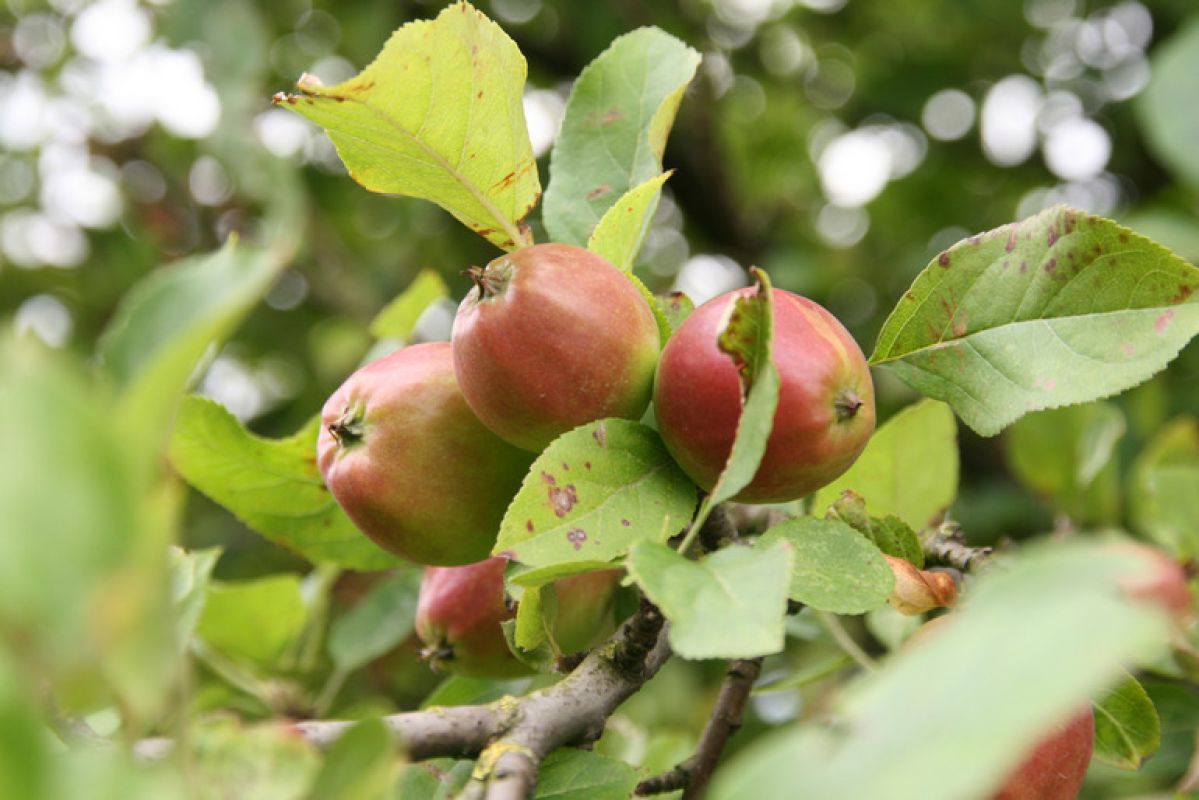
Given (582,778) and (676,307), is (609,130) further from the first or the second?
(582,778)

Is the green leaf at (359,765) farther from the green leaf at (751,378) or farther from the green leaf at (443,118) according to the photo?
the green leaf at (443,118)

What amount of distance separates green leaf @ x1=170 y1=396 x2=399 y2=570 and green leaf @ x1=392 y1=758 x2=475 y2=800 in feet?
0.82

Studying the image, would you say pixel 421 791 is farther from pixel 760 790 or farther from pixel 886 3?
pixel 886 3

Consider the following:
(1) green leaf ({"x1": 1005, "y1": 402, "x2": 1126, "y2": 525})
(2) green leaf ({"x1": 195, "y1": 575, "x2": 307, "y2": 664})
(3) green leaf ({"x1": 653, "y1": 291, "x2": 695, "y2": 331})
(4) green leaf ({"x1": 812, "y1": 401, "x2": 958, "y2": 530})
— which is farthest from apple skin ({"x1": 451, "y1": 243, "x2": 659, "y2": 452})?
(1) green leaf ({"x1": 1005, "y1": 402, "x2": 1126, "y2": 525})

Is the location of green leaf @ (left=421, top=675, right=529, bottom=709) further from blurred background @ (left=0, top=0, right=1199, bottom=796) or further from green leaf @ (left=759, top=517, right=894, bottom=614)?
blurred background @ (left=0, top=0, right=1199, bottom=796)

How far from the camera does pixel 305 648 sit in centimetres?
128

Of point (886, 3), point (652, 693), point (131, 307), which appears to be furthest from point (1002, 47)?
point (131, 307)

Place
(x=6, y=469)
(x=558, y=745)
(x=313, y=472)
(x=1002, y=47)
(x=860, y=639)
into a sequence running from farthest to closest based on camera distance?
(x=1002, y=47) → (x=860, y=639) → (x=313, y=472) → (x=558, y=745) → (x=6, y=469)

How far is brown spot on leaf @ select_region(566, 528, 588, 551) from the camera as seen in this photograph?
25.3 inches

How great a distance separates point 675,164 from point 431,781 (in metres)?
2.00

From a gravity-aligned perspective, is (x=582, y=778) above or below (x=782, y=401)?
below

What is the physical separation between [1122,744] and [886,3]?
256 cm

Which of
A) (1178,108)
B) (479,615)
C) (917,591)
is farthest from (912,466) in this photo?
(1178,108)

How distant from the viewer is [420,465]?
73 cm
